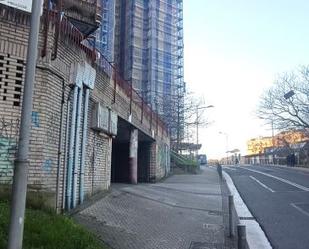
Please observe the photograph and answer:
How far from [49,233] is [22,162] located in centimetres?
207

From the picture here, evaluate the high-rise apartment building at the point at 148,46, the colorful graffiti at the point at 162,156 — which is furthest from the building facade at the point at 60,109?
the high-rise apartment building at the point at 148,46

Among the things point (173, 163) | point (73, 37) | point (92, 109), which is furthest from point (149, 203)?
point (173, 163)

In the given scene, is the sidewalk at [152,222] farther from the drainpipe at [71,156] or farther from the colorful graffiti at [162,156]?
the colorful graffiti at [162,156]

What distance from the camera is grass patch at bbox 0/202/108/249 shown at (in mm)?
6957

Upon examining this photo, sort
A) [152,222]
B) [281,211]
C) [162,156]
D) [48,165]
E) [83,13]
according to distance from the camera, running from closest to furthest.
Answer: [48,165] < [152,222] < [83,13] < [281,211] < [162,156]

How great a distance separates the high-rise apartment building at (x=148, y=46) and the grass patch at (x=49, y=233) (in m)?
59.7

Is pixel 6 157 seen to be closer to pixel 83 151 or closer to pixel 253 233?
pixel 83 151

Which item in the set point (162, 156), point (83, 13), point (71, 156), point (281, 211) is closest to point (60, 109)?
point (71, 156)

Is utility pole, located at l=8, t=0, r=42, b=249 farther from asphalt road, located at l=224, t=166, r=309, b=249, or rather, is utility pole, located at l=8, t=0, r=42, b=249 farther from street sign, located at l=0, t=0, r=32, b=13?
asphalt road, located at l=224, t=166, r=309, b=249

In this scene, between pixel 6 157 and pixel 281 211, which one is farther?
pixel 281 211

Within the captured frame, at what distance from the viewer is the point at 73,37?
455 inches

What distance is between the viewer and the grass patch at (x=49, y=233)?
6957 millimetres

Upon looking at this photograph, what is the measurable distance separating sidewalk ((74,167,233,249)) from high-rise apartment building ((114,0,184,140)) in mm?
53655

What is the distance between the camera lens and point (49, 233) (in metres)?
7.38
